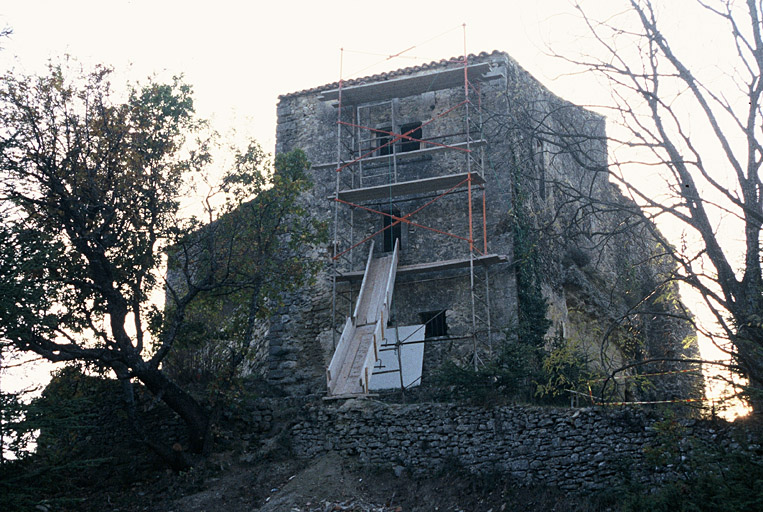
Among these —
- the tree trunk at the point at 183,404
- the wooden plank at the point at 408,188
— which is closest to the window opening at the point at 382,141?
the wooden plank at the point at 408,188

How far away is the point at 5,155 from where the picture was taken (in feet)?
44.0

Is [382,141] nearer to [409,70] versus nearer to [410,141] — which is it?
[410,141]

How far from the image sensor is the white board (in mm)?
16328

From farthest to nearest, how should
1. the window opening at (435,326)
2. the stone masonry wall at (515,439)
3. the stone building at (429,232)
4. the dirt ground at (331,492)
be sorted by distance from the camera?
the window opening at (435,326) → the stone building at (429,232) → the dirt ground at (331,492) → the stone masonry wall at (515,439)

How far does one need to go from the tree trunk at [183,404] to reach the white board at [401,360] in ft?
12.5

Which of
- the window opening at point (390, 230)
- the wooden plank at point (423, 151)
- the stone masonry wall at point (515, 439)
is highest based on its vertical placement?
the wooden plank at point (423, 151)

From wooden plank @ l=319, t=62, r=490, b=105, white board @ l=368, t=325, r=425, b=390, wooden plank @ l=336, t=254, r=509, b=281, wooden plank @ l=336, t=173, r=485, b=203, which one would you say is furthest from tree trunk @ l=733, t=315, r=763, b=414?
wooden plank @ l=319, t=62, r=490, b=105

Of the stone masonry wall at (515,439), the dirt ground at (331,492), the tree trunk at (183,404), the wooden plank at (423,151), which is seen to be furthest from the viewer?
the wooden plank at (423,151)

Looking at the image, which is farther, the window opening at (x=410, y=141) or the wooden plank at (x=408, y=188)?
the window opening at (x=410, y=141)

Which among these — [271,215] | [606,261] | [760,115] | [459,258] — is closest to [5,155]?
[271,215]

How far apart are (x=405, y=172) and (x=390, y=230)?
57.9 inches

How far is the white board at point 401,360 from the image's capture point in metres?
16.3

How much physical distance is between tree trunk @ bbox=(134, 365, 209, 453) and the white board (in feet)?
12.5

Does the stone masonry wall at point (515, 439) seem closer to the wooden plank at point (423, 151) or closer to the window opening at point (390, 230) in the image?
the window opening at point (390, 230)
